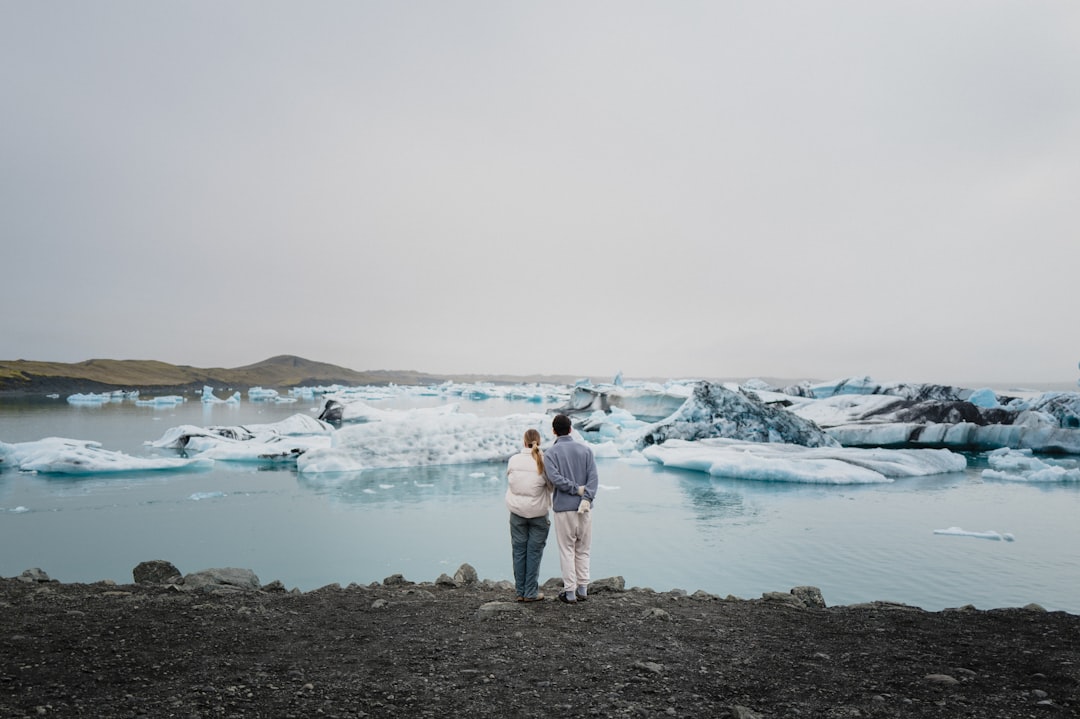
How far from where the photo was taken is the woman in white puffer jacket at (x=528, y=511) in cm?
501

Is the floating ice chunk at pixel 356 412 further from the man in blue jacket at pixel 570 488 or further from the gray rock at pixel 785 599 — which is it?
the man in blue jacket at pixel 570 488

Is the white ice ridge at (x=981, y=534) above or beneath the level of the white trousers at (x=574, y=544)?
beneath

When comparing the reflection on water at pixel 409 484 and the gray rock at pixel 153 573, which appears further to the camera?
the reflection on water at pixel 409 484

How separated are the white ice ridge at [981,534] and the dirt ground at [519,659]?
6295mm

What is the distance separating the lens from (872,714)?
3006 millimetres

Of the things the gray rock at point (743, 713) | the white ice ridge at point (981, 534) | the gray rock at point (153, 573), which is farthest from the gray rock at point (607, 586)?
the white ice ridge at point (981, 534)

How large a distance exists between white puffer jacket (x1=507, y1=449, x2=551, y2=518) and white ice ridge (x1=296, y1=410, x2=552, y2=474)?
12.9 meters

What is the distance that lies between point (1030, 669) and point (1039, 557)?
729cm

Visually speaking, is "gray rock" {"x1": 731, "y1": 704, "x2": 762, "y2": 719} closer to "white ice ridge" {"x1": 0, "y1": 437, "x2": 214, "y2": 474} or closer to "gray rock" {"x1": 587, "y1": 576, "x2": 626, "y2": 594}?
"gray rock" {"x1": 587, "y1": 576, "x2": 626, "y2": 594}

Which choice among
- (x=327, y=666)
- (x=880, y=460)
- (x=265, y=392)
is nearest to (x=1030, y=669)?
(x=327, y=666)

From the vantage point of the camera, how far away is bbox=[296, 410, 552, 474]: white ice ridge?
56.7 ft

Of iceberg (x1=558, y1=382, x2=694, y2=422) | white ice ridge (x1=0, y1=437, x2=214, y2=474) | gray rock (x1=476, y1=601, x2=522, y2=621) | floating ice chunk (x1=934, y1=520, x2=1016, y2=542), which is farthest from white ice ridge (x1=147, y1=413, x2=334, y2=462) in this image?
iceberg (x1=558, y1=382, x2=694, y2=422)

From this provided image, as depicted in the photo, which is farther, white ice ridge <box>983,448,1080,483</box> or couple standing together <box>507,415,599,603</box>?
white ice ridge <box>983,448,1080,483</box>

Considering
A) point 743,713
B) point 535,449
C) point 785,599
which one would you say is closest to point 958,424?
point 785,599
